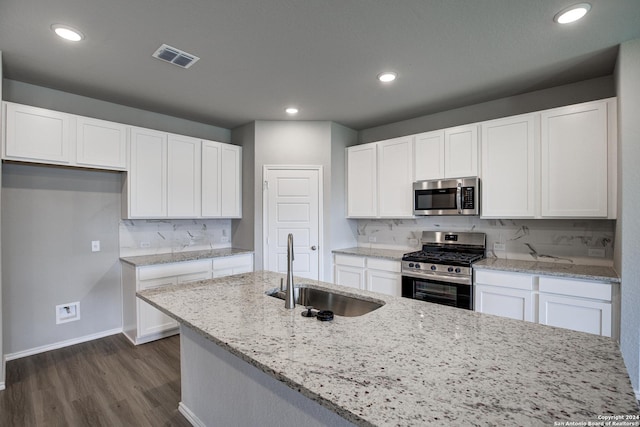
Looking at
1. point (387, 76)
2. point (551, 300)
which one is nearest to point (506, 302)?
point (551, 300)

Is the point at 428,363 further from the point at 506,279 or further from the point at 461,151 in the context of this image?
the point at 461,151

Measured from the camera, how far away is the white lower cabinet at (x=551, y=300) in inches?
93.9

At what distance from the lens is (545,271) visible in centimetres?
262

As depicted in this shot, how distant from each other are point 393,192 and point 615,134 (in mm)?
2075

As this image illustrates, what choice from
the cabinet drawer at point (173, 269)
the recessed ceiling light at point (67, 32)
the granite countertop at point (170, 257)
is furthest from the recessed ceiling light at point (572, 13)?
the cabinet drawer at point (173, 269)

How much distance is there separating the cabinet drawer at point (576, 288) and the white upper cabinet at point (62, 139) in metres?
4.22

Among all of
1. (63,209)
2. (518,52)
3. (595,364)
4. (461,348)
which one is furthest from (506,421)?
(63,209)

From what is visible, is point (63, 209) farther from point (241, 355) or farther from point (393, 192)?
point (393, 192)

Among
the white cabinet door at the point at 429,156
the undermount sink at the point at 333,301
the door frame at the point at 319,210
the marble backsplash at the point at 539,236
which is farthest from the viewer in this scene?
the door frame at the point at 319,210

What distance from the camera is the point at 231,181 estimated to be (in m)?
4.27

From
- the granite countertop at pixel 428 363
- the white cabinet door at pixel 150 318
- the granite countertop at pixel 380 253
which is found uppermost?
the granite countertop at pixel 380 253

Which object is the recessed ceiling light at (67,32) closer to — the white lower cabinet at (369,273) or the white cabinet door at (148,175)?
the white cabinet door at (148,175)

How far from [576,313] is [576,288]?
20cm

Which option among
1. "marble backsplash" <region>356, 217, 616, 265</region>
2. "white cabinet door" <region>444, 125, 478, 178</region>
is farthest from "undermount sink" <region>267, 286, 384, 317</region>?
"marble backsplash" <region>356, 217, 616, 265</region>
